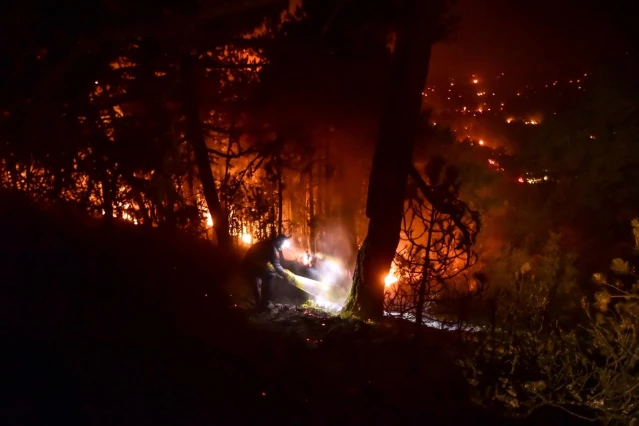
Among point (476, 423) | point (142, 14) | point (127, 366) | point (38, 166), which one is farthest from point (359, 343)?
point (38, 166)

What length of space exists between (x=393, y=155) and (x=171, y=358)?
16.4 feet

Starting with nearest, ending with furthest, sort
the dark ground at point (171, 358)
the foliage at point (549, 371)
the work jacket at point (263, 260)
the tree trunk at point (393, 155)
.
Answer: the dark ground at point (171, 358) → the foliage at point (549, 371) → the tree trunk at point (393, 155) → the work jacket at point (263, 260)

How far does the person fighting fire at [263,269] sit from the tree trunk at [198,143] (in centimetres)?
161

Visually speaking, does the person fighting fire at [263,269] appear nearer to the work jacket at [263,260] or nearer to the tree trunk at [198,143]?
the work jacket at [263,260]

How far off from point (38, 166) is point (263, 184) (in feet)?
19.5

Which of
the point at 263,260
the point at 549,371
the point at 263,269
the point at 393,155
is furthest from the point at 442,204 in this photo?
the point at 263,260

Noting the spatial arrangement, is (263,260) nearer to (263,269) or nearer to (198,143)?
(263,269)

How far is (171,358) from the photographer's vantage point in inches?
165

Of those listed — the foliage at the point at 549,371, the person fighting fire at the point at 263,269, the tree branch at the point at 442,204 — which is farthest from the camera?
the person fighting fire at the point at 263,269

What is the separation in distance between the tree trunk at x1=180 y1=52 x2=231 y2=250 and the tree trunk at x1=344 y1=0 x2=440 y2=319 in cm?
416

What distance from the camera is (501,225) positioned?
65.7 ft

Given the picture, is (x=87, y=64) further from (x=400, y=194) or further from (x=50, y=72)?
(x=400, y=194)

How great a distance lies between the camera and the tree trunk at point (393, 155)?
7363 millimetres

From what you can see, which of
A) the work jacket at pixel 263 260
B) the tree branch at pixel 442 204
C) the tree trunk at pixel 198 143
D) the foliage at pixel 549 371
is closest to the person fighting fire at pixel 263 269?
the work jacket at pixel 263 260
